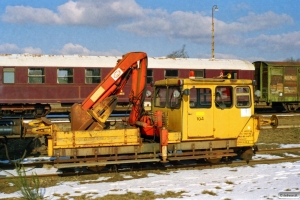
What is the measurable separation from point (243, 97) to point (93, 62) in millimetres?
11237

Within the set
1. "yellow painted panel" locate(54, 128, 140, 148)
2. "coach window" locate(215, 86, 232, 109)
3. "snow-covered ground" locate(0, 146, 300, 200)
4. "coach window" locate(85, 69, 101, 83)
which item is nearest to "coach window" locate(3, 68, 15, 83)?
"coach window" locate(85, 69, 101, 83)

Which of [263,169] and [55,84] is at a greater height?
[55,84]

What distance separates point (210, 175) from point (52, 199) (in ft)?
12.2

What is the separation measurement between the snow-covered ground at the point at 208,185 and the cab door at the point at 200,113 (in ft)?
3.16

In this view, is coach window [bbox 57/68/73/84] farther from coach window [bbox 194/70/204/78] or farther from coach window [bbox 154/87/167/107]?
coach window [bbox 154/87/167/107]

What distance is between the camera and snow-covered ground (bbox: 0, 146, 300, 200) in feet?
22.5

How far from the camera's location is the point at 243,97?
9.30m

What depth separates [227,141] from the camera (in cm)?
923

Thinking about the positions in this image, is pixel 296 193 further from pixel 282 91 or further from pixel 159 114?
pixel 282 91

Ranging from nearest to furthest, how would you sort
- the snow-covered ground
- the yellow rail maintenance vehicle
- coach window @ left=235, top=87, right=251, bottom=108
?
the snow-covered ground < the yellow rail maintenance vehicle < coach window @ left=235, top=87, right=251, bottom=108

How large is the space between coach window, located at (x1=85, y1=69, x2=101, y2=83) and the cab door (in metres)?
10.9

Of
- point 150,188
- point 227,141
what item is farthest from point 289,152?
point 150,188

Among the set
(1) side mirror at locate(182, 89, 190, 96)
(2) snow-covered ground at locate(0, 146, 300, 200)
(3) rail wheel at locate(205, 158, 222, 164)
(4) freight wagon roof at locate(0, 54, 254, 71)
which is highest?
(4) freight wagon roof at locate(0, 54, 254, 71)

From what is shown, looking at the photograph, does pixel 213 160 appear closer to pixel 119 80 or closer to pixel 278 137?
pixel 119 80
